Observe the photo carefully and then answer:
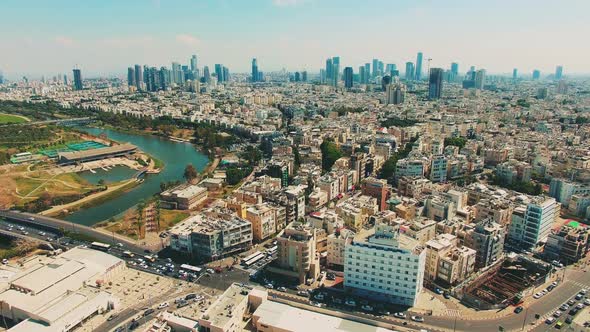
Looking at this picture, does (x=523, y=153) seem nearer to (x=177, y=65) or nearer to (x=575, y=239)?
(x=575, y=239)

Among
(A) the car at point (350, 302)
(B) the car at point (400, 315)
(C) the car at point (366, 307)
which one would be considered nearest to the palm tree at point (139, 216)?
(A) the car at point (350, 302)

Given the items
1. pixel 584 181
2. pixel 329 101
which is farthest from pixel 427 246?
pixel 329 101

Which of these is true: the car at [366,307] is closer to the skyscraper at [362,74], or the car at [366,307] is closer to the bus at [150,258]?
the bus at [150,258]

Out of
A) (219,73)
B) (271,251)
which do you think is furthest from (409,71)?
(271,251)

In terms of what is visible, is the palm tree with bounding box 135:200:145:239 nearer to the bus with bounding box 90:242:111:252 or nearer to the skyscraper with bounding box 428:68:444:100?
the bus with bounding box 90:242:111:252

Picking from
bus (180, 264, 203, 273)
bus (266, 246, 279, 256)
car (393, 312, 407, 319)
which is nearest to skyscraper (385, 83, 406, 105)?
bus (266, 246, 279, 256)

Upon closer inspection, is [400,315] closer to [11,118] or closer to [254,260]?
[254,260]
